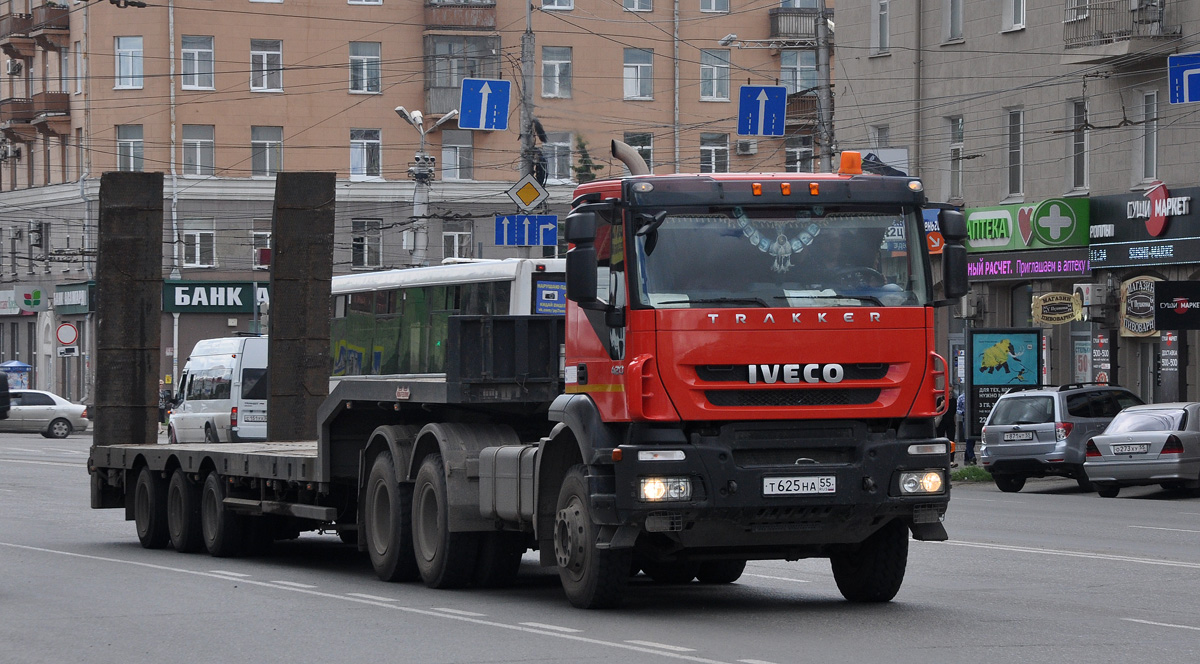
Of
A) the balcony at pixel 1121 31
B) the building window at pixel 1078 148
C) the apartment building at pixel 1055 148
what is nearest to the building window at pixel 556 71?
the apartment building at pixel 1055 148

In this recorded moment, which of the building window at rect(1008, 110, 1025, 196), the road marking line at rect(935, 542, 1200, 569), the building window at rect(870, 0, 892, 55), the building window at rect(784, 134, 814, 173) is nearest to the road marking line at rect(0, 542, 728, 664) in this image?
the road marking line at rect(935, 542, 1200, 569)

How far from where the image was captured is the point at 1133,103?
35.9 meters

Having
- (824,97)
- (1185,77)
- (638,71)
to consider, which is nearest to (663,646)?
(1185,77)

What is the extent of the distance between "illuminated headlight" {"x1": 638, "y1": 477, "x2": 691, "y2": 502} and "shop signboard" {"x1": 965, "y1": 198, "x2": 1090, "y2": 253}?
25.4 metres

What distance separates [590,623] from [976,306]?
30.5m

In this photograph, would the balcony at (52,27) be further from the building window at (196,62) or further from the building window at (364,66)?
the building window at (364,66)

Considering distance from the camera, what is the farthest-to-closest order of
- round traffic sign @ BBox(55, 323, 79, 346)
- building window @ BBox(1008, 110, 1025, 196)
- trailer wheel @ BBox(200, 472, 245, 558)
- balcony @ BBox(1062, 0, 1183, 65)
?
round traffic sign @ BBox(55, 323, 79, 346)
building window @ BBox(1008, 110, 1025, 196)
balcony @ BBox(1062, 0, 1183, 65)
trailer wheel @ BBox(200, 472, 245, 558)

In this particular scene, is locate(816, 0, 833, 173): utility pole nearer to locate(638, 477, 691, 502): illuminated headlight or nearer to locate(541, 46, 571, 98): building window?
locate(638, 477, 691, 502): illuminated headlight

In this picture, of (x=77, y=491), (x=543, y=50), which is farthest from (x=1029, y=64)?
(x=543, y=50)

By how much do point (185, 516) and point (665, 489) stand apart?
8507mm

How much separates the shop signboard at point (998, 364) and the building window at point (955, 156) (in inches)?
301

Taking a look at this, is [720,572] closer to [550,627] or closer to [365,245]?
[550,627]

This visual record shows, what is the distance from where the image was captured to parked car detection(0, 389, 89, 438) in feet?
179

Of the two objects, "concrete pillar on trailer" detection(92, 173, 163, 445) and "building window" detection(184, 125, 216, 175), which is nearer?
"concrete pillar on trailer" detection(92, 173, 163, 445)
